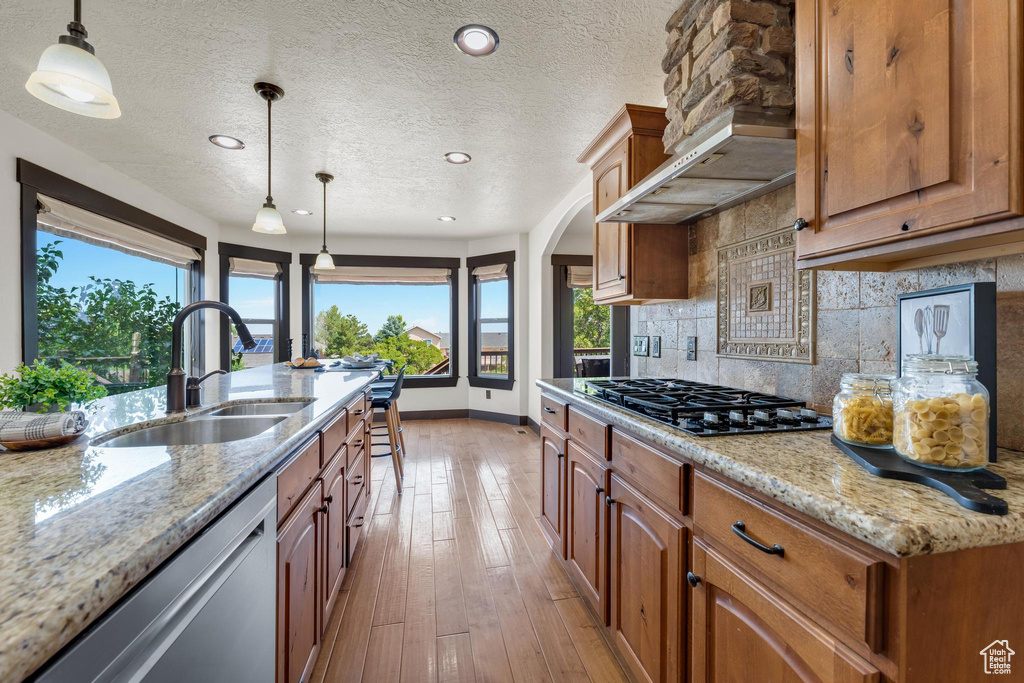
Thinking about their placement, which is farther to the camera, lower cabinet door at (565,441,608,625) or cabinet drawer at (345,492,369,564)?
cabinet drawer at (345,492,369,564)

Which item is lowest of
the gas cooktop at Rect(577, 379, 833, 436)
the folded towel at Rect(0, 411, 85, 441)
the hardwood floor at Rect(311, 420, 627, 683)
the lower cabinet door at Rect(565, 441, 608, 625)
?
the hardwood floor at Rect(311, 420, 627, 683)

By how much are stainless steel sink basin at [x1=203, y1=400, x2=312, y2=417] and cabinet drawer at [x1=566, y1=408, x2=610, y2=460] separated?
3.93 feet

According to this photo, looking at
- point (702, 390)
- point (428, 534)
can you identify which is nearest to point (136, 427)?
point (428, 534)

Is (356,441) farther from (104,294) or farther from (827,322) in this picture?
(104,294)

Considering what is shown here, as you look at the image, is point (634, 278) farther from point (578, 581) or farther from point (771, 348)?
point (578, 581)

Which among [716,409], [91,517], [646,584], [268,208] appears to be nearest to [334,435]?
[91,517]

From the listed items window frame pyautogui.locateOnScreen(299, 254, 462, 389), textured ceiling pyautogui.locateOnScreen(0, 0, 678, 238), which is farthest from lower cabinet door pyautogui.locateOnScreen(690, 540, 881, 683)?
window frame pyautogui.locateOnScreen(299, 254, 462, 389)

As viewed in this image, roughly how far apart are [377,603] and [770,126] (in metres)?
2.39

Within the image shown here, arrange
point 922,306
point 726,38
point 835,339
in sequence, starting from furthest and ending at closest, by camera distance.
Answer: point 835,339 → point 726,38 → point 922,306

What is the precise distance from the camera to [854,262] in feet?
4.10

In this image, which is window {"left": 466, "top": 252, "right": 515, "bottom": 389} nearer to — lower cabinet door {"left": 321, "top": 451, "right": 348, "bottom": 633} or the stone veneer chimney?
lower cabinet door {"left": 321, "top": 451, "right": 348, "bottom": 633}

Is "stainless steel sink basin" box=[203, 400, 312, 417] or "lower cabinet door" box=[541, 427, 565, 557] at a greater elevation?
"stainless steel sink basin" box=[203, 400, 312, 417]

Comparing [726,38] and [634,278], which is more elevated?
[726,38]

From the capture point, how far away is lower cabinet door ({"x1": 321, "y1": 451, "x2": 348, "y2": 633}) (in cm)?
173
